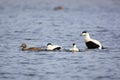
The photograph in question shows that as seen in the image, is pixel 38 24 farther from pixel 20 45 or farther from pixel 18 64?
pixel 18 64

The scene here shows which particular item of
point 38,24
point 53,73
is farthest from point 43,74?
point 38,24

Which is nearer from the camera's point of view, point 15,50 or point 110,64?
point 110,64

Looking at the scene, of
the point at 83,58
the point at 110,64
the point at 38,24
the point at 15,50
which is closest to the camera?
the point at 110,64

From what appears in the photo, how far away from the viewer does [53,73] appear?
23062 millimetres

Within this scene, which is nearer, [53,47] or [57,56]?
[57,56]

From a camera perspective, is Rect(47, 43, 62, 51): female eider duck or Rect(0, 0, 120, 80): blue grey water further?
Rect(47, 43, 62, 51): female eider duck

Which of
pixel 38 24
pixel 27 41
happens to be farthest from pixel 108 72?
pixel 38 24

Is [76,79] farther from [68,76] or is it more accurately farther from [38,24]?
[38,24]

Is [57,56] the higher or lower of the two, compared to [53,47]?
lower

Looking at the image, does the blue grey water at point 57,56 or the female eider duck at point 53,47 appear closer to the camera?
the blue grey water at point 57,56

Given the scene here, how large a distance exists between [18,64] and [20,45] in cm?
541

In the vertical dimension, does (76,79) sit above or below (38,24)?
below

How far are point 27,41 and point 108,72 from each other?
33.6 feet

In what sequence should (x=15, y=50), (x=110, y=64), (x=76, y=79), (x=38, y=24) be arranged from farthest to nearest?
(x=38, y=24) → (x=15, y=50) → (x=110, y=64) → (x=76, y=79)
